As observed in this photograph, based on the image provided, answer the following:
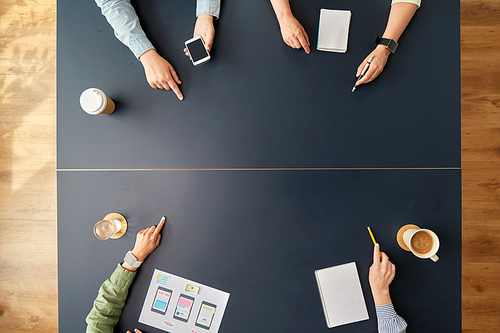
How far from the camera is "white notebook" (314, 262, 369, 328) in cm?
122

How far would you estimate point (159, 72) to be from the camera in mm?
1269

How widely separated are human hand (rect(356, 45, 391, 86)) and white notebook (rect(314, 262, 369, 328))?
86 cm

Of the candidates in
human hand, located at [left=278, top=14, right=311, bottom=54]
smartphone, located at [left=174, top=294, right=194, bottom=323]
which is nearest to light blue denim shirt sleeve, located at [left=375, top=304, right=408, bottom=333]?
smartphone, located at [left=174, top=294, right=194, bottom=323]

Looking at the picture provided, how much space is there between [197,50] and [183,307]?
3.99ft

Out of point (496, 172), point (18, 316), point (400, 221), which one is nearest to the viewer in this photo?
point (400, 221)

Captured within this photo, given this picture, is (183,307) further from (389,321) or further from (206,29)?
(206,29)

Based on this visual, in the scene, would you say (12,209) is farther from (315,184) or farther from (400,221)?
(400,221)

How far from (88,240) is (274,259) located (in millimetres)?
914

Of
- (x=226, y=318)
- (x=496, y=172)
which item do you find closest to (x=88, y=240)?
(x=226, y=318)

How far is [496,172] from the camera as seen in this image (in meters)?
1.78

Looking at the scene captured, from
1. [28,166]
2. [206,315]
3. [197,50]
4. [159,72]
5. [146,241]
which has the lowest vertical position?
[206,315]

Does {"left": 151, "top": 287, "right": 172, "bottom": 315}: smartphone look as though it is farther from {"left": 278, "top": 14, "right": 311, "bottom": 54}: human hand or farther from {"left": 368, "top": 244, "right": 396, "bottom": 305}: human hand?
{"left": 278, "top": 14, "right": 311, "bottom": 54}: human hand

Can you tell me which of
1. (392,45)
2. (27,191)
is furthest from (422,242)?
(27,191)

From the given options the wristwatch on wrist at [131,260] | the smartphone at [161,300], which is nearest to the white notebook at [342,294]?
the smartphone at [161,300]
